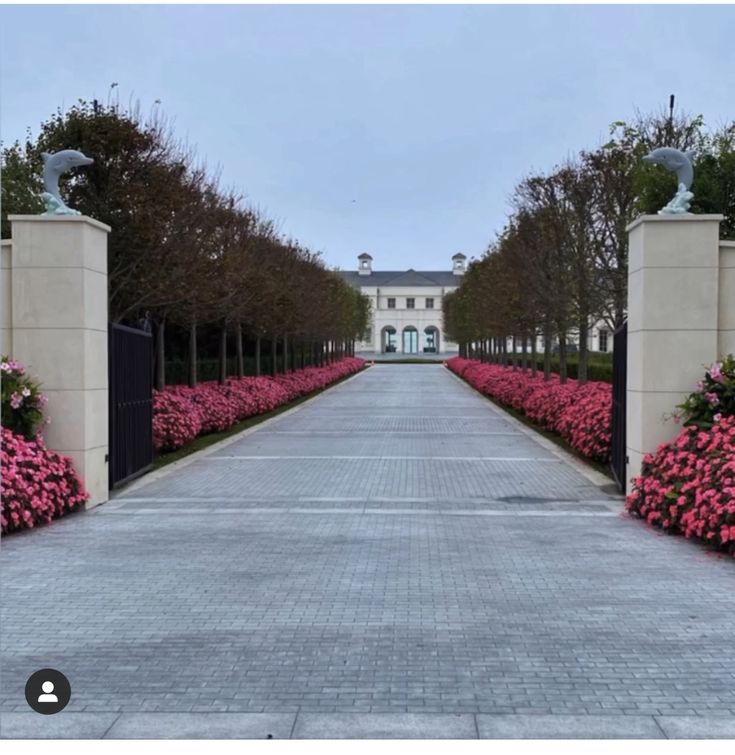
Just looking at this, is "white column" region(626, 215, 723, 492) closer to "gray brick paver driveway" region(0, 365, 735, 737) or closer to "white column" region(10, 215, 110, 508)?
"gray brick paver driveway" region(0, 365, 735, 737)

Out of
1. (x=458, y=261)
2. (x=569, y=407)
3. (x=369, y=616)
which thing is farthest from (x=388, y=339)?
(x=369, y=616)

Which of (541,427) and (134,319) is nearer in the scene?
(134,319)

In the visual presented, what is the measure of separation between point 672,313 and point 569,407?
7.52m

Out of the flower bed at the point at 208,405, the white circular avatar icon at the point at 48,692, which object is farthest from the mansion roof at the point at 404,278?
the white circular avatar icon at the point at 48,692

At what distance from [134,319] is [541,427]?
867cm

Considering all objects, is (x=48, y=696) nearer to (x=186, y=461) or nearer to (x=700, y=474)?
(x=700, y=474)

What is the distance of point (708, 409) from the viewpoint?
918 cm

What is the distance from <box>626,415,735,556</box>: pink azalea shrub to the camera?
24.5 feet

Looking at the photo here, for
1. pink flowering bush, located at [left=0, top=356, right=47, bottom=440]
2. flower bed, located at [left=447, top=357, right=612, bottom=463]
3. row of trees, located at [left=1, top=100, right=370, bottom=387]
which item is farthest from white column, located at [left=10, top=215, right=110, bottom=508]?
flower bed, located at [left=447, top=357, right=612, bottom=463]

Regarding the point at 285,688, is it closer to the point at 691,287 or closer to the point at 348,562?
the point at 348,562

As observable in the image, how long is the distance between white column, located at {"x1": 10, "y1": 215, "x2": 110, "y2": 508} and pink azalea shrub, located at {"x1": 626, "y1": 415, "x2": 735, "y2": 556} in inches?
221

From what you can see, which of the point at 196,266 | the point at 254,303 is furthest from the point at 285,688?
the point at 254,303

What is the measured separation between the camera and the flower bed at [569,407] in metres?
13.2

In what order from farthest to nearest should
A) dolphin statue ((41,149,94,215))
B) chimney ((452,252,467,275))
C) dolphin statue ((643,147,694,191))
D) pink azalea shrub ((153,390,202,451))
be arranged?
chimney ((452,252,467,275))
pink azalea shrub ((153,390,202,451))
dolphin statue ((643,147,694,191))
dolphin statue ((41,149,94,215))
